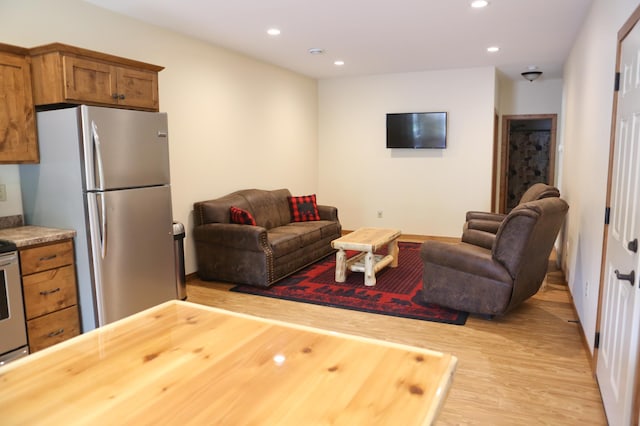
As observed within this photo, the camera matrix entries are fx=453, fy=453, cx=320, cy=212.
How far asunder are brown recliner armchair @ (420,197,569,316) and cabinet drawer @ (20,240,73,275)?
109 inches

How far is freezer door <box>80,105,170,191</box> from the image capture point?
306 cm

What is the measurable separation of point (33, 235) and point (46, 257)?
168 mm

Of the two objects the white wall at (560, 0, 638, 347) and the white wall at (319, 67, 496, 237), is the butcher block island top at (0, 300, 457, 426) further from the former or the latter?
the white wall at (319, 67, 496, 237)

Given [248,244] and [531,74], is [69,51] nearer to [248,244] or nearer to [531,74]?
[248,244]

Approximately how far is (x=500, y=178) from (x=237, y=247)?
550cm

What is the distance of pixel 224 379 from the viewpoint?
40.8 inches

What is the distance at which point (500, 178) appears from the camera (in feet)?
26.9

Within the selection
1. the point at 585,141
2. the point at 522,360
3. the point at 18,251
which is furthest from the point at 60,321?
the point at 585,141

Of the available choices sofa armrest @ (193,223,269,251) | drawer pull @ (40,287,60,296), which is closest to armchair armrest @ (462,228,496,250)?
sofa armrest @ (193,223,269,251)

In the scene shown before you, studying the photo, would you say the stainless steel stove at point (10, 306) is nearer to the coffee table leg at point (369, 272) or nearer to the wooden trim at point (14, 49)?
the wooden trim at point (14, 49)

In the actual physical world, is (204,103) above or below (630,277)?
above

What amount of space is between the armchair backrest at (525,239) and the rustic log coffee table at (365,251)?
1.32 metres

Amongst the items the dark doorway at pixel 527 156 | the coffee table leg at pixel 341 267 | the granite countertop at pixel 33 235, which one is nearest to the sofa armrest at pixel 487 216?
the coffee table leg at pixel 341 267

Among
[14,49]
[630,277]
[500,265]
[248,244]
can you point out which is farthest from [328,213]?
[630,277]
